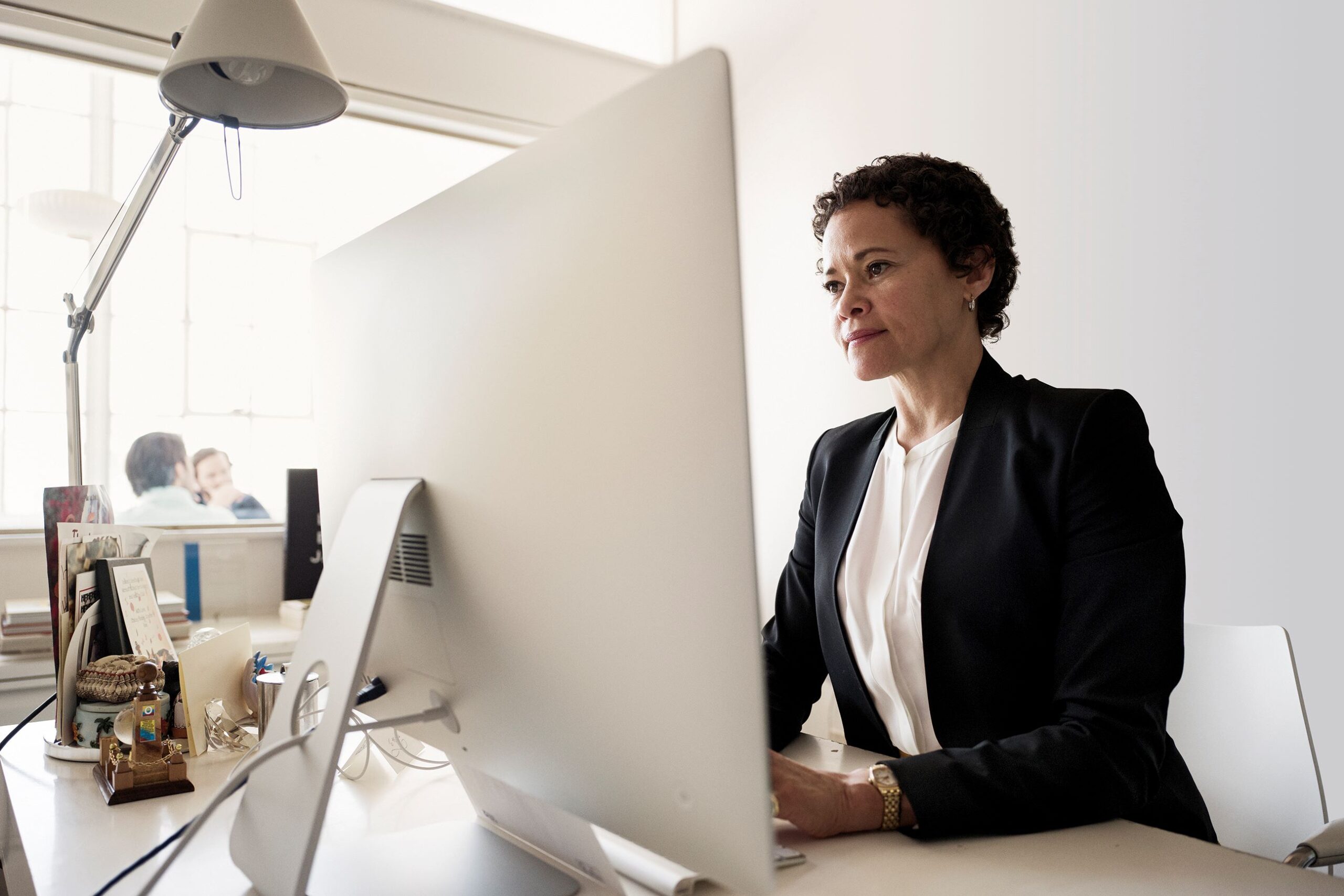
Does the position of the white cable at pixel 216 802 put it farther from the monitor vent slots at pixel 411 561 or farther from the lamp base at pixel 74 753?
the lamp base at pixel 74 753

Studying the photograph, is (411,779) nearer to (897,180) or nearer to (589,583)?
(589,583)

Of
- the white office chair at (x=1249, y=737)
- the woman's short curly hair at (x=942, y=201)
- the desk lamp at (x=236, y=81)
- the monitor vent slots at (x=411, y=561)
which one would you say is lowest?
the white office chair at (x=1249, y=737)

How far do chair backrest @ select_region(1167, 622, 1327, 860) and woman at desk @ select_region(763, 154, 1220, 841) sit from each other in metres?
0.18

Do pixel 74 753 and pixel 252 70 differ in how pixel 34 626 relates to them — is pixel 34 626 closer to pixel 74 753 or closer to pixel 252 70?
pixel 74 753

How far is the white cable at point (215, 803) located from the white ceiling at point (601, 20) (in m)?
3.09

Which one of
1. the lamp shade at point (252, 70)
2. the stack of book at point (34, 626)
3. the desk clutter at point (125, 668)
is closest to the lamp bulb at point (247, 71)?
the lamp shade at point (252, 70)

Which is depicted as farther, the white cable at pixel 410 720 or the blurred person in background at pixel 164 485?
the blurred person in background at pixel 164 485

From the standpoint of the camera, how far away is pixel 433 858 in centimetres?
81

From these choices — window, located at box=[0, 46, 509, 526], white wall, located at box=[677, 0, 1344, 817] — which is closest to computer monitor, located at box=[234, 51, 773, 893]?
white wall, located at box=[677, 0, 1344, 817]

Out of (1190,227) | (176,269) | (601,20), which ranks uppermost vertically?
(601,20)

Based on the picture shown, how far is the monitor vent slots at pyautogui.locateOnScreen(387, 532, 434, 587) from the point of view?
76 cm

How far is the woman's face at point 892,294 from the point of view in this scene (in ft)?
4.62

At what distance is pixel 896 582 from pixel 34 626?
2112mm

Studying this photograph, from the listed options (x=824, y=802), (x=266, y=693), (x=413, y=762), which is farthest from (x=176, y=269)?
(x=824, y=802)
